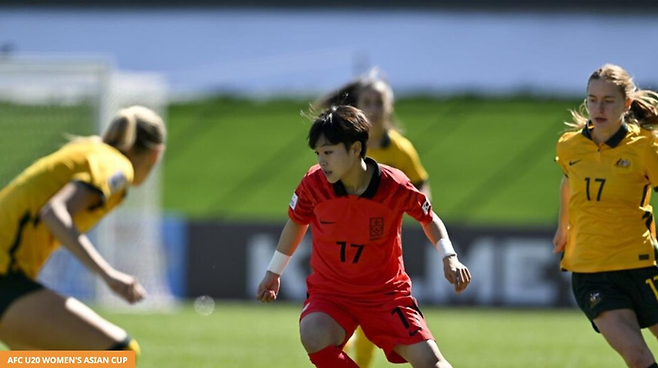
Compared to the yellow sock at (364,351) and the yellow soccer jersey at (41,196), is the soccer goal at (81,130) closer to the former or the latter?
the yellow sock at (364,351)

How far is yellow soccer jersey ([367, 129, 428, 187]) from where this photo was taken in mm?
8430

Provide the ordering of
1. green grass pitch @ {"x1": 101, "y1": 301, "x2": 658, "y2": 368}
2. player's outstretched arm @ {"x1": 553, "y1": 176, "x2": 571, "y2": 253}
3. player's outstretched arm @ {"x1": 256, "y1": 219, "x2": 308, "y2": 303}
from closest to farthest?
player's outstretched arm @ {"x1": 256, "y1": 219, "x2": 308, "y2": 303}
player's outstretched arm @ {"x1": 553, "y1": 176, "x2": 571, "y2": 253}
green grass pitch @ {"x1": 101, "y1": 301, "x2": 658, "y2": 368}

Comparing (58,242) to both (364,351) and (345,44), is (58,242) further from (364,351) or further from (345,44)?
(345,44)

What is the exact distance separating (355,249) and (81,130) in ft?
35.6

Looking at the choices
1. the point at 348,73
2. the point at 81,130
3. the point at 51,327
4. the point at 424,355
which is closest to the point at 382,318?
the point at 424,355

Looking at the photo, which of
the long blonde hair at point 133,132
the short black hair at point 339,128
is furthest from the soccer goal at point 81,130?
the short black hair at point 339,128

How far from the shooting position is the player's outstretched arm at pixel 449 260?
575cm

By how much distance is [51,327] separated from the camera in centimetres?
546

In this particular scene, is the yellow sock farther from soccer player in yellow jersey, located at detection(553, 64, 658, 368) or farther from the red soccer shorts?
the red soccer shorts

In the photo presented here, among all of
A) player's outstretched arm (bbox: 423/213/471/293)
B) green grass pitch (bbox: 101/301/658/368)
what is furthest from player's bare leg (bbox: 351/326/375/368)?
player's outstretched arm (bbox: 423/213/471/293)

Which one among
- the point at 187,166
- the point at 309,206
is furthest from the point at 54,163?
the point at 187,166

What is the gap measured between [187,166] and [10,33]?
5088 mm

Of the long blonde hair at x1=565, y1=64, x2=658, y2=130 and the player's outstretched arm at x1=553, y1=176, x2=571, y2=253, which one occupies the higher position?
the long blonde hair at x1=565, y1=64, x2=658, y2=130

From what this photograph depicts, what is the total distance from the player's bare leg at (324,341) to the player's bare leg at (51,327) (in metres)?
0.97
